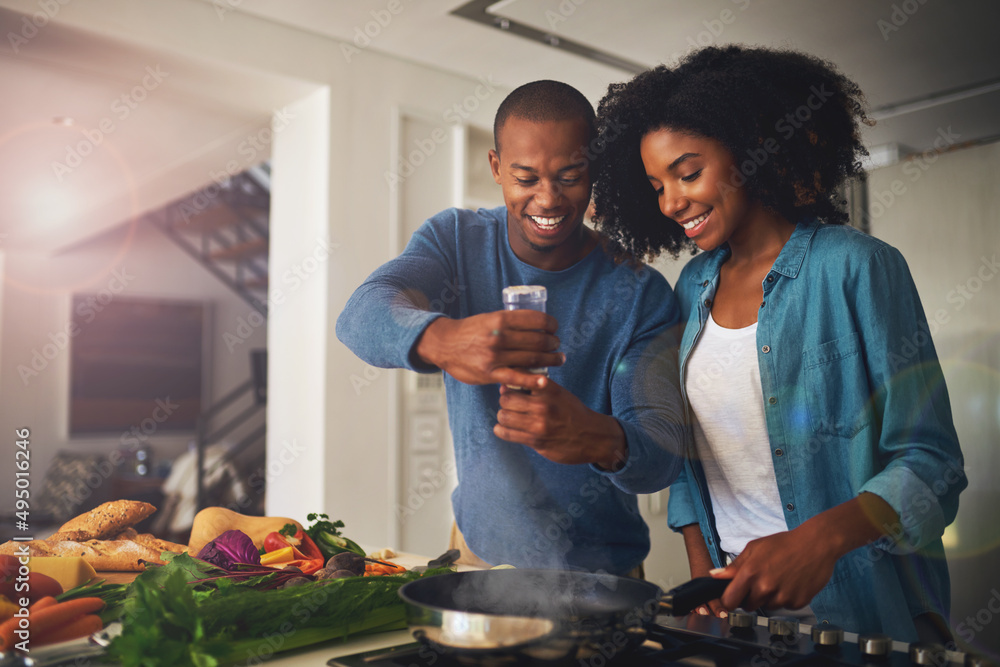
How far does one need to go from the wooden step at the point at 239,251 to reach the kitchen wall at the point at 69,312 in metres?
0.26

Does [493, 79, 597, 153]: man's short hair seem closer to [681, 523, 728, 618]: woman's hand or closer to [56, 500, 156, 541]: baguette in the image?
[681, 523, 728, 618]: woman's hand

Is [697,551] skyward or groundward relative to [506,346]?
groundward

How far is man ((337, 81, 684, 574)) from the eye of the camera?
0.87 meters

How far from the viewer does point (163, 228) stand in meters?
5.80

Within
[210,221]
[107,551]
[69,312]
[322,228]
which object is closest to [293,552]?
[107,551]

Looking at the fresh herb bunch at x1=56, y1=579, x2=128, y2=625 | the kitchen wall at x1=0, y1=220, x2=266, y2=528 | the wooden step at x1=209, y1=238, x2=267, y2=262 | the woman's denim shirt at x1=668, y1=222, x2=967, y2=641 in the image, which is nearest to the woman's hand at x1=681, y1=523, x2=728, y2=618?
the woman's denim shirt at x1=668, y1=222, x2=967, y2=641

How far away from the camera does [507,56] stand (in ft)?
4.05

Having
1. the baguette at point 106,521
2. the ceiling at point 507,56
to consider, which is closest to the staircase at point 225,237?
the ceiling at point 507,56

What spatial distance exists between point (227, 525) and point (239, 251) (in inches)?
204

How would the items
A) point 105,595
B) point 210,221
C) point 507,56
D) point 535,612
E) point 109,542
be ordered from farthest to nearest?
point 210,221
point 507,56
point 109,542
point 105,595
point 535,612

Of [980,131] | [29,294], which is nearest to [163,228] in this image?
[29,294]

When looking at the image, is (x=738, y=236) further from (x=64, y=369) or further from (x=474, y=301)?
(x=64, y=369)

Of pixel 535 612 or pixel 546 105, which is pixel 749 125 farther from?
pixel 535 612

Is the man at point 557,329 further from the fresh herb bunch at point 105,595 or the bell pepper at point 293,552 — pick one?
the fresh herb bunch at point 105,595
